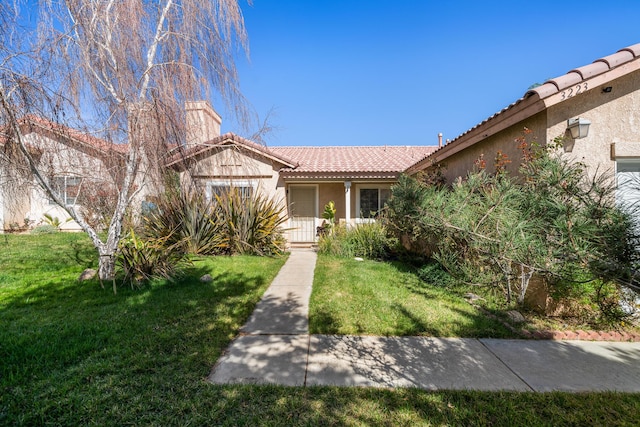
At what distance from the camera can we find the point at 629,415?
8.74 ft

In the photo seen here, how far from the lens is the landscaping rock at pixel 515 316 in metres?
4.82

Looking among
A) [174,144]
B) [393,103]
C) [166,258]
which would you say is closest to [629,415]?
[166,258]

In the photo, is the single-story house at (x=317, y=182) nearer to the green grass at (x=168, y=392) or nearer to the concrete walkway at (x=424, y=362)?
the green grass at (x=168, y=392)

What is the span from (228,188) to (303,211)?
4.30 metres

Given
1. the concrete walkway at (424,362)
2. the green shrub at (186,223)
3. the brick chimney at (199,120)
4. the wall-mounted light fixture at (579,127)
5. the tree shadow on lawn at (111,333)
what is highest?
the brick chimney at (199,120)

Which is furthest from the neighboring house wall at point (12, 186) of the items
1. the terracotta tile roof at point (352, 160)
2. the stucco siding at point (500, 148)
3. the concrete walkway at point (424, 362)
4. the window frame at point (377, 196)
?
the window frame at point (377, 196)

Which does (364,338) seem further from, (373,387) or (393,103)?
(393,103)

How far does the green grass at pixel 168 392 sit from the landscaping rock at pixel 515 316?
6.12 feet

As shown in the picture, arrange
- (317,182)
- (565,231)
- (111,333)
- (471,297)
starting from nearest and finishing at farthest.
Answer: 1. (565,231)
2. (111,333)
3. (471,297)
4. (317,182)

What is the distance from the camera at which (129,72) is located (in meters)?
5.94

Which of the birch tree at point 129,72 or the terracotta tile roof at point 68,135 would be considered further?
the birch tree at point 129,72

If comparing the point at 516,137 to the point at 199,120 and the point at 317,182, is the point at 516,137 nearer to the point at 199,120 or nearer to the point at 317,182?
the point at 199,120

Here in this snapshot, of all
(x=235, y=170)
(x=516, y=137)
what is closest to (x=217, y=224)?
(x=235, y=170)

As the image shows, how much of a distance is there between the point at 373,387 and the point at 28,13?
8349 millimetres
